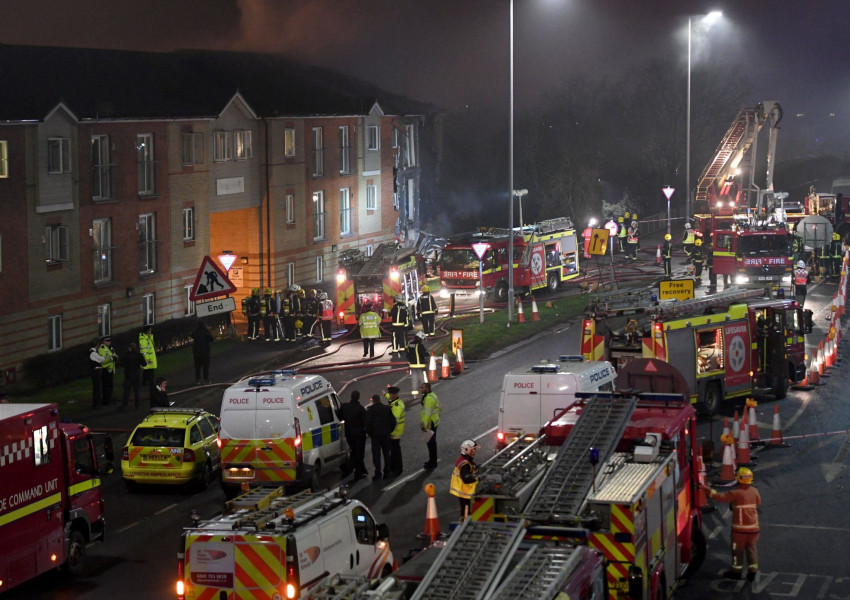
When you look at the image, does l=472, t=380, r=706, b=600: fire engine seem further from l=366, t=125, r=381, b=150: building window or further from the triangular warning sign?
l=366, t=125, r=381, b=150: building window

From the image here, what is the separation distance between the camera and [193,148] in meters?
Result: 39.4

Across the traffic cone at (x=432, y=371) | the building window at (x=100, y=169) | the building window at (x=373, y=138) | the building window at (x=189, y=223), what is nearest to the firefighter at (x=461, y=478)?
the traffic cone at (x=432, y=371)

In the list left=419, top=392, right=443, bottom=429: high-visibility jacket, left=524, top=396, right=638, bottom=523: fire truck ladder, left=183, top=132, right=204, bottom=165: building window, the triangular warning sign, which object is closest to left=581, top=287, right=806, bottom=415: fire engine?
left=419, top=392, right=443, bottom=429: high-visibility jacket

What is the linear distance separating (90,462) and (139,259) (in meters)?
19.7

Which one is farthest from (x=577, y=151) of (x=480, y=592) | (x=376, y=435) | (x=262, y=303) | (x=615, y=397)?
(x=480, y=592)

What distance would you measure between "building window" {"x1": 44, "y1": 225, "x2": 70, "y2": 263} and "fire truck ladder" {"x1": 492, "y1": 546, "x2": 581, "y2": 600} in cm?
2387

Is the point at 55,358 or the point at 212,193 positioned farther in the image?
the point at 212,193

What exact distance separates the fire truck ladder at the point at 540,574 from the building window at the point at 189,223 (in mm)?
Result: 29421

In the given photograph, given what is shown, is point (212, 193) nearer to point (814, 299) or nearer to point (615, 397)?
point (814, 299)

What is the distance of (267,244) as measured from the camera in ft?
143

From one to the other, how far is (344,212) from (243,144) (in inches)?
305

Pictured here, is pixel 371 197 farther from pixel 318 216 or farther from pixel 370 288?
pixel 370 288

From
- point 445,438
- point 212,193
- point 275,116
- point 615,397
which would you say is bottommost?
point 445,438

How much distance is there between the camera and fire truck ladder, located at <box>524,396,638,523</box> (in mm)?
12594
